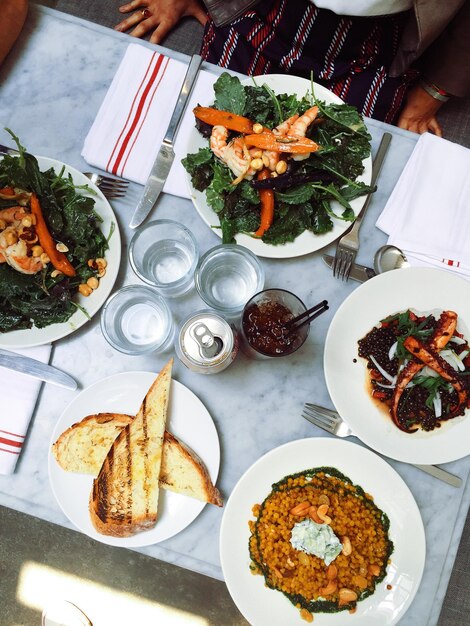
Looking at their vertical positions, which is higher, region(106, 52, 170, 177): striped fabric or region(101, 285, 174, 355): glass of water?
region(106, 52, 170, 177): striped fabric

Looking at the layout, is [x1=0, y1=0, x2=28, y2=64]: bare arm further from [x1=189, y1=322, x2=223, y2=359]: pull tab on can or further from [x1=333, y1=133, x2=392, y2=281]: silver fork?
[x1=333, y1=133, x2=392, y2=281]: silver fork

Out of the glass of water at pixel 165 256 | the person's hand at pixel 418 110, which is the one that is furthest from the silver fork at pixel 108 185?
the person's hand at pixel 418 110

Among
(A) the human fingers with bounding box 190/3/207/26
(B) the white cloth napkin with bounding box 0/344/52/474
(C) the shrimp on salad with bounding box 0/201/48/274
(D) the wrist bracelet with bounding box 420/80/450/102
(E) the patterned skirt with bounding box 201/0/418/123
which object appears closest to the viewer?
(C) the shrimp on salad with bounding box 0/201/48/274

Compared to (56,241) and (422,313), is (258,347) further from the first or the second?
(56,241)

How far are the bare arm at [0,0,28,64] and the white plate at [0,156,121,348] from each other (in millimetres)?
411

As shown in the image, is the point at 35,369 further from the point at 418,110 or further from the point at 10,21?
the point at 418,110

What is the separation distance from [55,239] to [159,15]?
1.23 meters

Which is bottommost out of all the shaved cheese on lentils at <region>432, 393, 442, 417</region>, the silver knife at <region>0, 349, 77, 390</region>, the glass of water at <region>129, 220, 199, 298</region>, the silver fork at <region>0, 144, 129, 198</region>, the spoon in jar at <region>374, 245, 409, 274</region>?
the silver knife at <region>0, 349, 77, 390</region>

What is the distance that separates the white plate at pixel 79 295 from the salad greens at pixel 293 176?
0.85 ft

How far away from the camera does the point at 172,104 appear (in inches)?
62.6

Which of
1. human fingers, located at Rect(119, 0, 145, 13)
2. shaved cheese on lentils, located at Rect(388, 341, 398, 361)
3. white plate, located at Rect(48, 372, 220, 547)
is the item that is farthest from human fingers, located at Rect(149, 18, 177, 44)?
shaved cheese on lentils, located at Rect(388, 341, 398, 361)

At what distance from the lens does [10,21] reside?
156cm

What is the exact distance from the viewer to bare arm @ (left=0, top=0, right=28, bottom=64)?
1.54 meters

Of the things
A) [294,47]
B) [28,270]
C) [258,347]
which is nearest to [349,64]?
[294,47]
